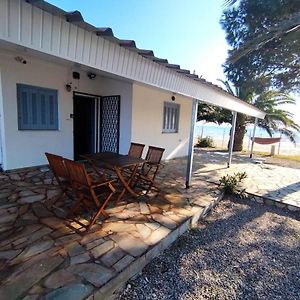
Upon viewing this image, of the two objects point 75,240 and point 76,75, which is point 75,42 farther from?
point 76,75

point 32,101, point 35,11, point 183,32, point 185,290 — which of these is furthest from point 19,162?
point 183,32

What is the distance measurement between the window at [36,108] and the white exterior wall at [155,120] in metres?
2.25

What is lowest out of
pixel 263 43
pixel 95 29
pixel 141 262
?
pixel 141 262

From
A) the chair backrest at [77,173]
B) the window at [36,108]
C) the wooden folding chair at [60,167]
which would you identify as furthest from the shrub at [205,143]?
the chair backrest at [77,173]

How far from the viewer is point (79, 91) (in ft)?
20.7

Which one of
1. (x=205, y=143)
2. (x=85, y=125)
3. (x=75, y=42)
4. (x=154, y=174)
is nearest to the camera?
(x=75, y=42)

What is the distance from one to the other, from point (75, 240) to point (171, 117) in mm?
6548

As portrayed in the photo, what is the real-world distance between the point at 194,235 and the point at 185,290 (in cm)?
114

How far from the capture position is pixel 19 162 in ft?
17.2

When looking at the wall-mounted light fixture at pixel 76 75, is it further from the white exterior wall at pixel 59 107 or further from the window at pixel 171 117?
the window at pixel 171 117

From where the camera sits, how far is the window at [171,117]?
8102 mm

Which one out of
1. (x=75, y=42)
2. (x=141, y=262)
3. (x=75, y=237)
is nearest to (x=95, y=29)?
(x=75, y=42)

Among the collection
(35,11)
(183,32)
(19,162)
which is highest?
(183,32)

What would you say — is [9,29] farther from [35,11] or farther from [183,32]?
[183,32]
